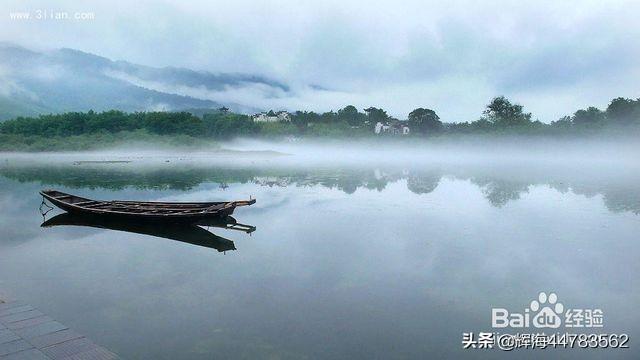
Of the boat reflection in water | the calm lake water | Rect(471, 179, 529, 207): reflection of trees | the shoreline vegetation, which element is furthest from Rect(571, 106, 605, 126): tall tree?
the boat reflection in water

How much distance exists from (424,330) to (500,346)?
5.93 ft

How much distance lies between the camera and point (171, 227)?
22672 mm

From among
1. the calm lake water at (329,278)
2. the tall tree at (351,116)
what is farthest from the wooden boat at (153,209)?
the tall tree at (351,116)

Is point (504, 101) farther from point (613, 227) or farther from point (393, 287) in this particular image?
point (393, 287)

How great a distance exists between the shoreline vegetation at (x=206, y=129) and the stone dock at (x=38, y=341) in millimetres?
121223

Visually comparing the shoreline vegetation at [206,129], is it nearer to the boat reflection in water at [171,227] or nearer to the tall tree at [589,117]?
the tall tree at [589,117]

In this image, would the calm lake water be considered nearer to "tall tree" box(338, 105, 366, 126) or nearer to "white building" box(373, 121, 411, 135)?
"white building" box(373, 121, 411, 135)

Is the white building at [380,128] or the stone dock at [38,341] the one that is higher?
the white building at [380,128]

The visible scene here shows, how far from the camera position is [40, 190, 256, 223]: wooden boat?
71.4ft

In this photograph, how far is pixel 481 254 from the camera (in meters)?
18.0

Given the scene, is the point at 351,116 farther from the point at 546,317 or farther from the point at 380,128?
the point at 546,317

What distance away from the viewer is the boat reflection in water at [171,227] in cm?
2020

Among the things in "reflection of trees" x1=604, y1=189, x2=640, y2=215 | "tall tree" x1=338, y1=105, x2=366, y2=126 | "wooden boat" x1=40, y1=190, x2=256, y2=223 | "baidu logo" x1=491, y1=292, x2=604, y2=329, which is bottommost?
"baidu logo" x1=491, y1=292, x2=604, y2=329

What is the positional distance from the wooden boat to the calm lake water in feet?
3.83
